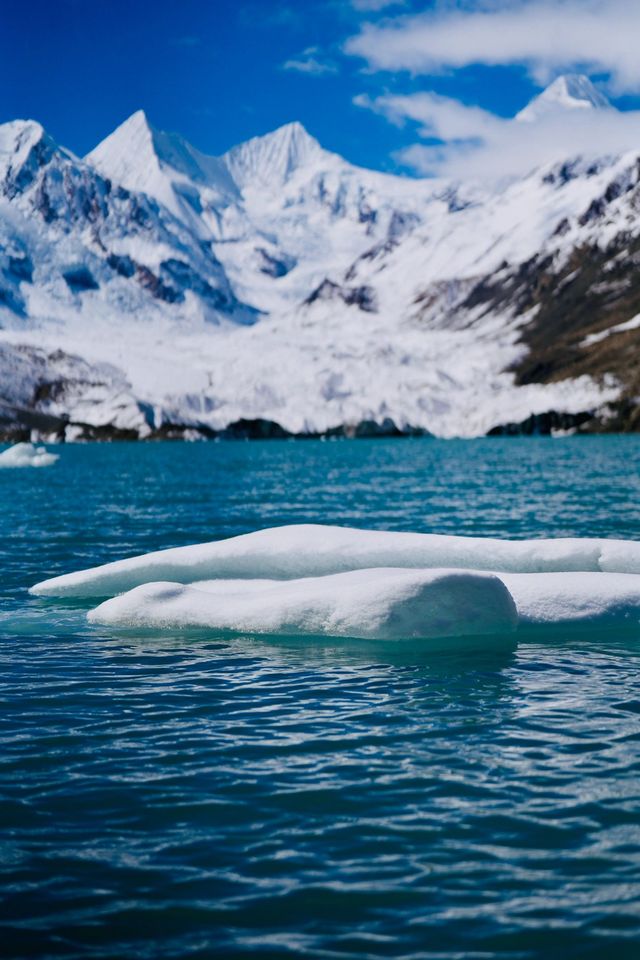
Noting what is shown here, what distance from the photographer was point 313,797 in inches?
425

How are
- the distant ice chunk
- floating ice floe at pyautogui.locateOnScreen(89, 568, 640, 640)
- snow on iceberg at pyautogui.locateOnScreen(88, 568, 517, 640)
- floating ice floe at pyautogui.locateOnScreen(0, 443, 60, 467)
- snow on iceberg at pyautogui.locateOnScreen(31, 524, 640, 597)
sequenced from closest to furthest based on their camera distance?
1. snow on iceberg at pyautogui.locateOnScreen(88, 568, 517, 640)
2. floating ice floe at pyautogui.locateOnScreen(89, 568, 640, 640)
3. the distant ice chunk
4. snow on iceberg at pyautogui.locateOnScreen(31, 524, 640, 597)
5. floating ice floe at pyautogui.locateOnScreen(0, 443, 60, 467)

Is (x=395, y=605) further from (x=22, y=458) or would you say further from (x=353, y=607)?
(x=22, y=458)

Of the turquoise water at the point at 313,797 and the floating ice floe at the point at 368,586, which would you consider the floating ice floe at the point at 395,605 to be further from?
the turquoise water at the point at 313,797

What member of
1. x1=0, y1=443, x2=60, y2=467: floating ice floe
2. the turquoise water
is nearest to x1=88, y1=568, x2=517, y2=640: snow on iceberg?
the turquoise water

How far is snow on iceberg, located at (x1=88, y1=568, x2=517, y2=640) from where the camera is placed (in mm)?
16891

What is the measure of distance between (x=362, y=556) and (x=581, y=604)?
5.01 metres

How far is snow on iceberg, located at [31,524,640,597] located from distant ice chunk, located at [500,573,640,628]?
2.71 m

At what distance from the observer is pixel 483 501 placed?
51406 millimetres

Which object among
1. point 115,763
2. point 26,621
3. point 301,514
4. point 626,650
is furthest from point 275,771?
point 301,514

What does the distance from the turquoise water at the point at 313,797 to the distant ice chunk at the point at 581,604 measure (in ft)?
1.35

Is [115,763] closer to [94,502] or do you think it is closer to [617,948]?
[617,948]

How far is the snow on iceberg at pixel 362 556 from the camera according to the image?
22.0m

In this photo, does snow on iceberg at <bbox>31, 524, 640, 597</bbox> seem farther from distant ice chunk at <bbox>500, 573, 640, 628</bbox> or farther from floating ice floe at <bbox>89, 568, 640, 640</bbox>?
distant ice chunk at <bbox>500, 573, 640, 628</bbox>

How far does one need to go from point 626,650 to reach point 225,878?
10.5 m
